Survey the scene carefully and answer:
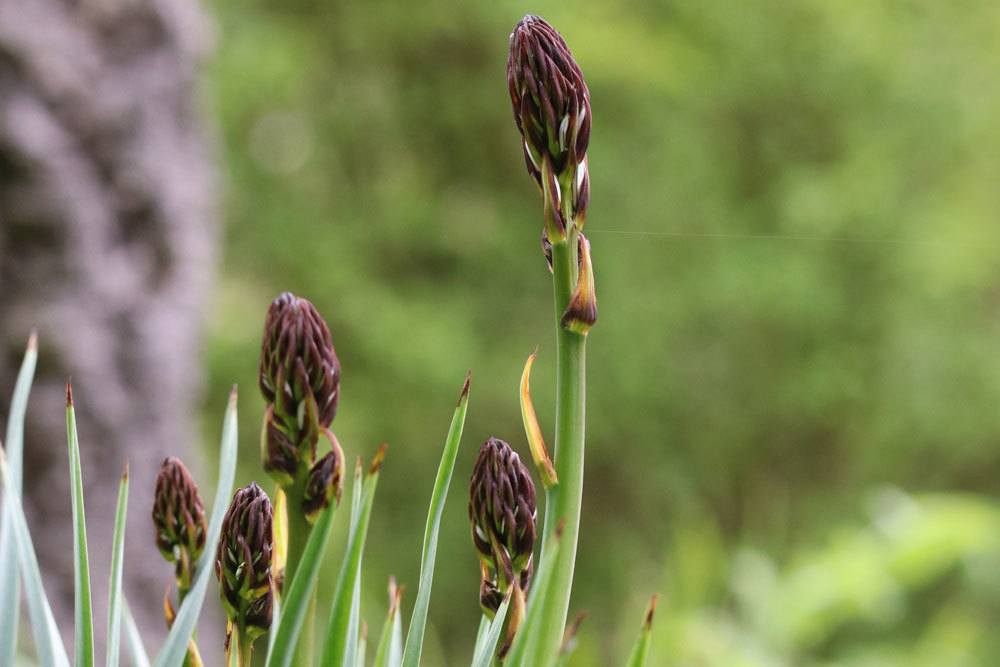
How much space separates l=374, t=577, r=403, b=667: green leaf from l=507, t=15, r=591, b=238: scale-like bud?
15cm

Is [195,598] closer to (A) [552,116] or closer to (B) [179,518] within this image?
(B) [179,518]

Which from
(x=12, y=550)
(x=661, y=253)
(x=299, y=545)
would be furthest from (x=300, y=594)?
(x=661, y=253)

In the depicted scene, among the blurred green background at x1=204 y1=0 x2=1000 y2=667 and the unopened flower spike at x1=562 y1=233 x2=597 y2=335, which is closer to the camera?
the unopened flower spike at x1=562 y1=233 x2=597 y2=335

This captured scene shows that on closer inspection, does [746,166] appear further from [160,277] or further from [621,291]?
[160,277]

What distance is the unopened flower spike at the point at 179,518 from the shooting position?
0.33 meters

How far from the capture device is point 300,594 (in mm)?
291

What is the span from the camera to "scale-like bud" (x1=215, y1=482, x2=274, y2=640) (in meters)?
0.30

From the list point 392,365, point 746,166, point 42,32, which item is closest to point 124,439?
point 42,32

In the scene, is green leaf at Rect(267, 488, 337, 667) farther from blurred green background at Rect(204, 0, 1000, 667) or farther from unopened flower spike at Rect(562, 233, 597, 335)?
blurred green background at Rect(204, 0, 1000, 667)

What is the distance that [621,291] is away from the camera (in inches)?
178

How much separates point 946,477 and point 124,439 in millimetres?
4169

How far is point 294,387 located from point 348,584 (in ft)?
0.23

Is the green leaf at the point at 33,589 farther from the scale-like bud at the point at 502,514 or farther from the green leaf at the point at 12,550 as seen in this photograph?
the scale-like bud at the point at 502,514

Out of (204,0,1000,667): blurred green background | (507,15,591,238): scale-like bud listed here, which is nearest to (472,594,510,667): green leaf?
(507,15,591,238): scale-like bud
